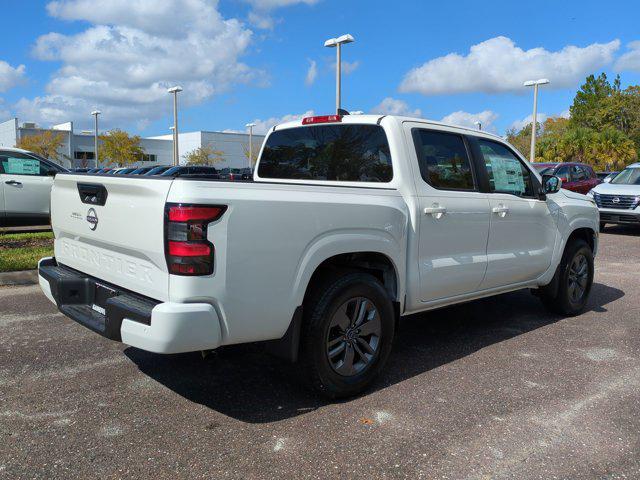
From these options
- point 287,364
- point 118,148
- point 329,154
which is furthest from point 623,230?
point 118,148

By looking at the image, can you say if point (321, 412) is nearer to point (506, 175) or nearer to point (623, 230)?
point (506, 175)

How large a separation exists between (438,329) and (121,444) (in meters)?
3.19

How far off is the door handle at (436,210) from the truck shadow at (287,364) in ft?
3.84

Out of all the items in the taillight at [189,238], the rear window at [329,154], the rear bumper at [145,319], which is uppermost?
the rear window at [329,154]

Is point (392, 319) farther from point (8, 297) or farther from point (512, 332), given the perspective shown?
point (8, 297)

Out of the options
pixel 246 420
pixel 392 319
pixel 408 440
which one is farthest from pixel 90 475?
pixel 392 319

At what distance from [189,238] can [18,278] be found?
5009 mm

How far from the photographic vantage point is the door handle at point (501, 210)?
15.1 feet

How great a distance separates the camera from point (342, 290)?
347 centimetres

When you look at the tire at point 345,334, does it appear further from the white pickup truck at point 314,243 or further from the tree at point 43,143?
the tree at point 43,143

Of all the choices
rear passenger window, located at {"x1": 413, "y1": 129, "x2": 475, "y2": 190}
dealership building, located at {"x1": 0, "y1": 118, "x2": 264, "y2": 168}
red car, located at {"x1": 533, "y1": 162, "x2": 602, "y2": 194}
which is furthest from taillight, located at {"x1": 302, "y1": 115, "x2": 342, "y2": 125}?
dealership building, located at {"x1": 0, "y1": 118, "x2": 264, "y2": 168}

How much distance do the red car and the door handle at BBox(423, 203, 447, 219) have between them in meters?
13.1

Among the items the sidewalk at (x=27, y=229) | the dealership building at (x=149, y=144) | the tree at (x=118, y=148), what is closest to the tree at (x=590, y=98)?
the dealership building at (x=149, y=144)

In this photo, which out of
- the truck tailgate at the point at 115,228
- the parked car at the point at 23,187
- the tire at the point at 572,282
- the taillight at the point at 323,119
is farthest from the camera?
the parked car at the point at 23,187
